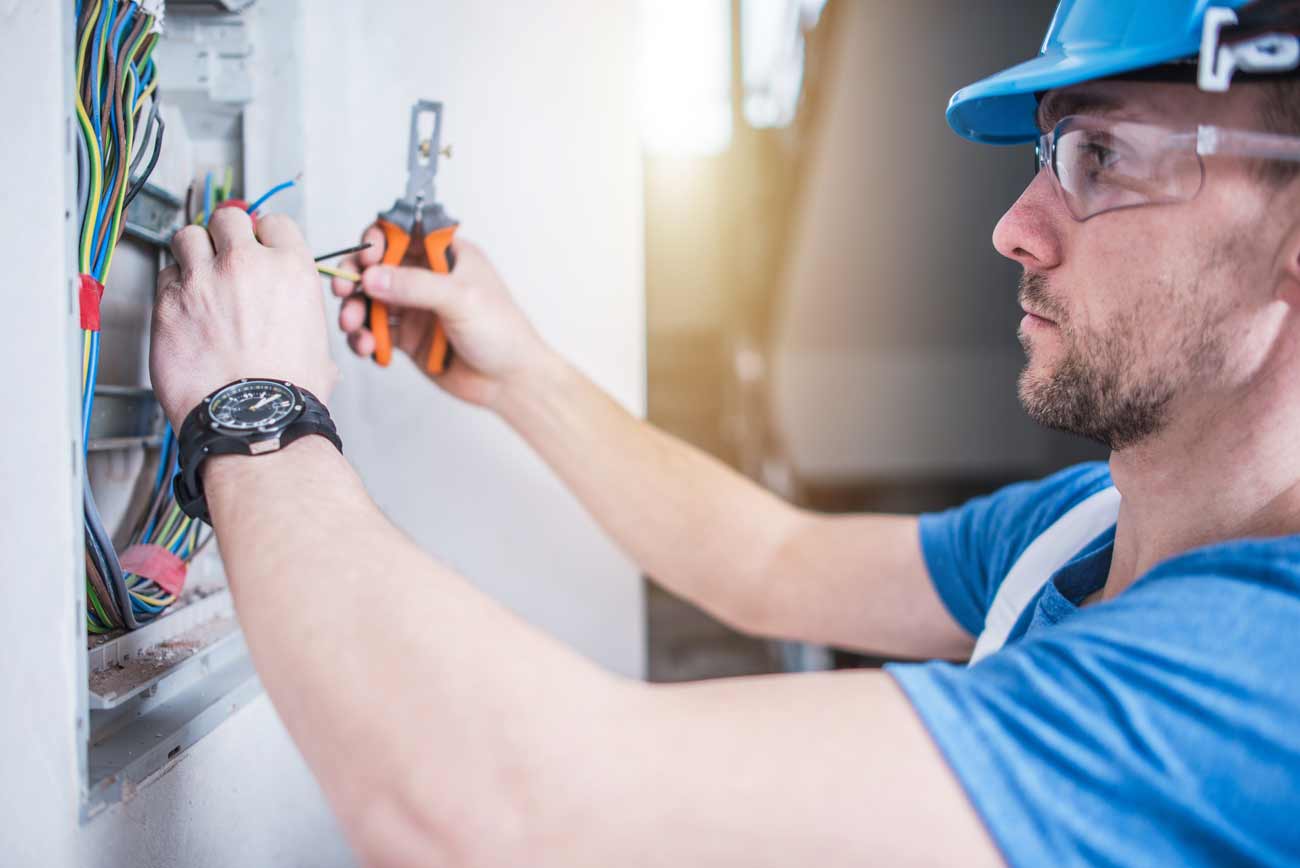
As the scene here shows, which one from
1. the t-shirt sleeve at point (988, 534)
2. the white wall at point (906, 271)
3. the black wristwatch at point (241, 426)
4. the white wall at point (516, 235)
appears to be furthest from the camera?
the white wall at point (906, 271)

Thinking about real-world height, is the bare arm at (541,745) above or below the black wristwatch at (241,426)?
below

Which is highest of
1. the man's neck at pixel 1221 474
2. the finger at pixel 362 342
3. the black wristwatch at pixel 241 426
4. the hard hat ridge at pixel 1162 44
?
the hard hat ridge at pixel 1162 44

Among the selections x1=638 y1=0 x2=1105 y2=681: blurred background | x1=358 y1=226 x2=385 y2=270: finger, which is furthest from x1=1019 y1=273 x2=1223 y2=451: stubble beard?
x1=638 y1=0 x2=1105 y2=681: blurred background

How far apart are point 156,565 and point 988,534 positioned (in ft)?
2.73

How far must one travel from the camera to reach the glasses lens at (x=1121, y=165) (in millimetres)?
592

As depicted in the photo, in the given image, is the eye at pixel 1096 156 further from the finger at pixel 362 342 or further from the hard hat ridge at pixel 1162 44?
the finger at pixel 362 342

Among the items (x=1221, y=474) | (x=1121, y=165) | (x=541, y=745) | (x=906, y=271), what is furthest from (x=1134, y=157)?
(x=906, y=271)

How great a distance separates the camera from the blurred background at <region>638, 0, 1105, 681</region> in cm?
200

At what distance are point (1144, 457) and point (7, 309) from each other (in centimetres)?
78

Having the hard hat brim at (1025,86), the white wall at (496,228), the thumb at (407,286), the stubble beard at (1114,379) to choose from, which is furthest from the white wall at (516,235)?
the stubble beard at (1114,379)

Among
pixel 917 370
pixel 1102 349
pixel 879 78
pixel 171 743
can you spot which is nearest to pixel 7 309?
pixel 171 743

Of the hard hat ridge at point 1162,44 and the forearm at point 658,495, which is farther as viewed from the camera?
the forearm at point 658,495

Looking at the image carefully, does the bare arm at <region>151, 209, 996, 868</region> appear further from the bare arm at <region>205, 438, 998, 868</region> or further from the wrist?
the wrist

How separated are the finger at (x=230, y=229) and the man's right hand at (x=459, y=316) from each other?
0.19 m
